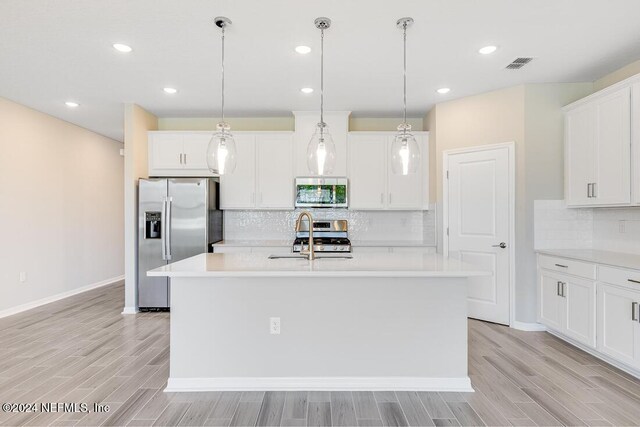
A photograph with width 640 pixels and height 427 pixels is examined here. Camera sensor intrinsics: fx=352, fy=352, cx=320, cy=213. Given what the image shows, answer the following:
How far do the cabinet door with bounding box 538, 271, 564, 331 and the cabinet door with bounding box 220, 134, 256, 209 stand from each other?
11.9 ft

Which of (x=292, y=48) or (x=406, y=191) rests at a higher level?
(x=292, y=48)

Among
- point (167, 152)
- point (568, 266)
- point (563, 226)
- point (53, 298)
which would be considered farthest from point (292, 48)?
point (53, 298)

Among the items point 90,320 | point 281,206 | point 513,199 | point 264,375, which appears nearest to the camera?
point 264,375

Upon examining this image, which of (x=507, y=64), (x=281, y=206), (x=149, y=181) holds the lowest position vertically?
(x=281, y=206)

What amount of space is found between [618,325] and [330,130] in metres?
3.67

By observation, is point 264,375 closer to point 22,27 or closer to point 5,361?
point 5,361

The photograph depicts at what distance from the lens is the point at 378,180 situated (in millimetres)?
4902

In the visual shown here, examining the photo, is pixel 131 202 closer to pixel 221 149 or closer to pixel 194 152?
pixel 194 152

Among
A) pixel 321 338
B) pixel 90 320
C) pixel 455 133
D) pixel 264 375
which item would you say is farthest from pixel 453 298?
pixel 90 320

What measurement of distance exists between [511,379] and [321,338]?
152cm

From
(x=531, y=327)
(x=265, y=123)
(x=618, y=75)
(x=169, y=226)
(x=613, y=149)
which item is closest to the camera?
(x=613, y=149)

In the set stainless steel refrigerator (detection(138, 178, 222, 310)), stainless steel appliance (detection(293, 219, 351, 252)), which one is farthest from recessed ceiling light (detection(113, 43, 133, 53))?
stainless steel appliance (detection(293, 219, 351, 252))

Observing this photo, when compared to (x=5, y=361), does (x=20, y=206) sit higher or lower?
higher

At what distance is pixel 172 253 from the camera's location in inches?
178
